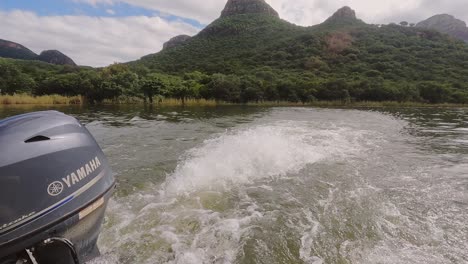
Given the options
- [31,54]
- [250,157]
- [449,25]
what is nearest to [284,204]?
[250,157]

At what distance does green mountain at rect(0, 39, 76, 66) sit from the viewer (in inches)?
3167

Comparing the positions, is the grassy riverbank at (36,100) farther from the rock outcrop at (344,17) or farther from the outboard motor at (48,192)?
the rock outcrop at (344,17)

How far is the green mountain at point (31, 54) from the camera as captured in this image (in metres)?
80.4

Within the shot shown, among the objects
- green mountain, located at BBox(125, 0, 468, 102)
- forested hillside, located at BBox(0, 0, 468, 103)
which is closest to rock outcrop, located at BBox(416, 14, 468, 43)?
green mountain, located at BBox(125, 0, 468, 102)

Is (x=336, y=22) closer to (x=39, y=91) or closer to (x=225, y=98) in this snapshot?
(x=225, y=98)

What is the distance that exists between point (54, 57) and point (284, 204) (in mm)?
94488

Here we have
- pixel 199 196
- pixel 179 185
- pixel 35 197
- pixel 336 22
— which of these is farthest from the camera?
pixel 336 22

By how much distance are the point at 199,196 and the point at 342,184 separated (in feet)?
7.11

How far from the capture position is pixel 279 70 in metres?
42.9

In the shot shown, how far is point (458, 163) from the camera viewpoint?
6.00 metres

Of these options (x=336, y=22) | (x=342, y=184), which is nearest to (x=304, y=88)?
(x=342, y=184)

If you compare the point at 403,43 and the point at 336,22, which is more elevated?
the point at 336,22

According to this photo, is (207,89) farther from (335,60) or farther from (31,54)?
(31,54)

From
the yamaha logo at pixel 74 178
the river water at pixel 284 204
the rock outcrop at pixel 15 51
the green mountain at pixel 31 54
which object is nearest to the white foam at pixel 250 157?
the river water at pixel 284 204
